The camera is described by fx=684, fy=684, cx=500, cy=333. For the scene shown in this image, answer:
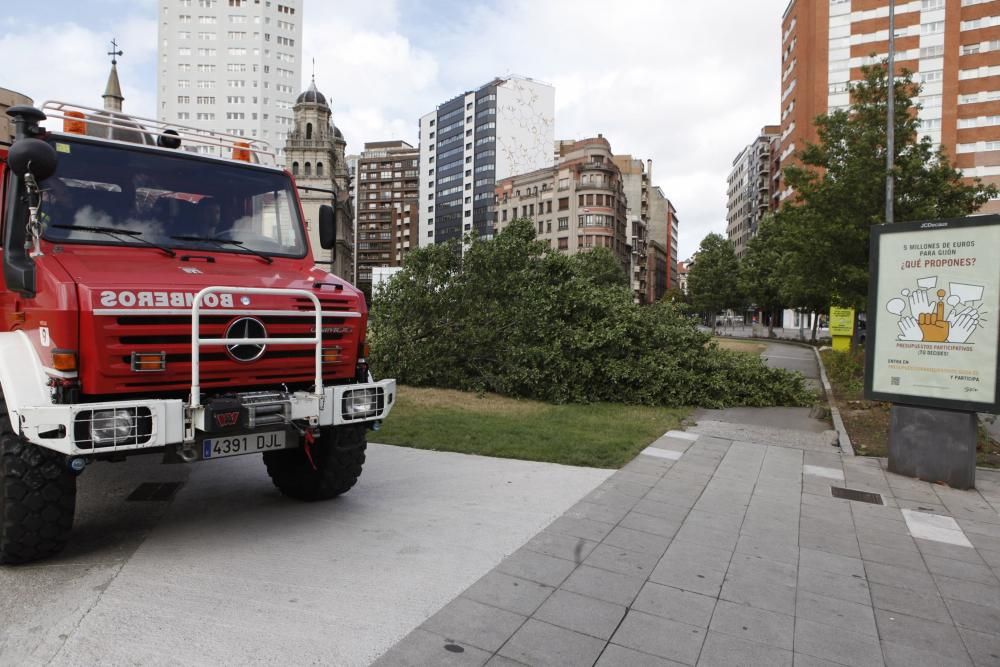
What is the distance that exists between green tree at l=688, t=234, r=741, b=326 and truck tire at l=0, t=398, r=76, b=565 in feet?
205

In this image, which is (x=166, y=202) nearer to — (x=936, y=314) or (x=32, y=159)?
(x=32, y=159)

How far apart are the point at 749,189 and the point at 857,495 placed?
372 feet

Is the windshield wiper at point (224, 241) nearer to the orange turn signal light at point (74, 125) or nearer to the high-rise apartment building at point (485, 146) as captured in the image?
the orange turn signal light at point (74, 125)

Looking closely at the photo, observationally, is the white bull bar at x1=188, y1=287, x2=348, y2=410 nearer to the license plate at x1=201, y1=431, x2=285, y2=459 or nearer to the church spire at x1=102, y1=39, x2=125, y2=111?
the license plate at x1=201, y1=431, x2=285, y2=459

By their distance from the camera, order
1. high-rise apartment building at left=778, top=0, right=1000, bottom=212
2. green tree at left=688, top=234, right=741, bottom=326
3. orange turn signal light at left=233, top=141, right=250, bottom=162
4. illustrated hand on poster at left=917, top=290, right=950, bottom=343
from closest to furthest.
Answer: orange turn signal light at left=233, top=141, right=250, bottom=162 → illustrated hand on poster at left=917, top=290, right=950, bottom=343 → high-rise apartment building at left=778, top=0, right=1000, bottom=212 → green tree at left=688, top=234, right=741, bottom=326

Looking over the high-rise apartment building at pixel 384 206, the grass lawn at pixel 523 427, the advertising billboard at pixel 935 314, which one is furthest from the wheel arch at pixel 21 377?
the high-rise apartment building at pixel 384 206

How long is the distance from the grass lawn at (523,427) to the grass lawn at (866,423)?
8.35 feet

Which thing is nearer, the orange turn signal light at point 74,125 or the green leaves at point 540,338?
the orange turn signal light at point 74,125

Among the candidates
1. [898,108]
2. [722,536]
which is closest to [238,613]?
[722,536]

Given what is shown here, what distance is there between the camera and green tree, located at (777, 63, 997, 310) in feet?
61.0

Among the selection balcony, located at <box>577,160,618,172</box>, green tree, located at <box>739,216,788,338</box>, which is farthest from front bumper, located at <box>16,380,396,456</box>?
balcony, located at <box>577,160,618,172</box>

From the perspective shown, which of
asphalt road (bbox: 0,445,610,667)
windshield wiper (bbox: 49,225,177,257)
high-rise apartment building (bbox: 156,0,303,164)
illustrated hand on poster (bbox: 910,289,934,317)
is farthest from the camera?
high-rise apartment building (bbox: 156,0,303,164)

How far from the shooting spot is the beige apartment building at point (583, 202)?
94438mm

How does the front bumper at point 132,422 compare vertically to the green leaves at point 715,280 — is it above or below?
below
